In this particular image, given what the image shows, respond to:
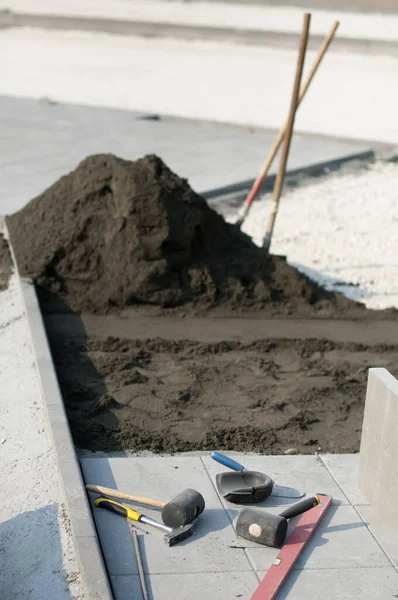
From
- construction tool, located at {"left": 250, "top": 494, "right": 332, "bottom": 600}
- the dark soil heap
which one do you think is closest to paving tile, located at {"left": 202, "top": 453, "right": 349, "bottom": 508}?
construction tool, located at {"left": 250, "top": 494, "right": 332, "bottom": 600}

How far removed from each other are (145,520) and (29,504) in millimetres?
534

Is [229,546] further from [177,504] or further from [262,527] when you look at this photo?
[177,504]

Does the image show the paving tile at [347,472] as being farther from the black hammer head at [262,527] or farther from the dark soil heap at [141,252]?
the dark soil heap at [141,252]

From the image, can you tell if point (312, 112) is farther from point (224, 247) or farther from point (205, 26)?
point (224, 247)

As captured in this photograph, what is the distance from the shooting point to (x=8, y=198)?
8391mm

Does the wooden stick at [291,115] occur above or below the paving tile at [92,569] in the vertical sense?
above

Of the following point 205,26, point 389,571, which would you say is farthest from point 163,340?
point 205,26

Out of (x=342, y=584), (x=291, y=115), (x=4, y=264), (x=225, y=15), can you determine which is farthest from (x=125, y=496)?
(x=225, y=15)

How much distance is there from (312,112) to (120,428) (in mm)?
9538

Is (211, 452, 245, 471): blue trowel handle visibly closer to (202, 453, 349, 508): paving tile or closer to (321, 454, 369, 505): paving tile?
(202, 453, 349, 508): paving tile

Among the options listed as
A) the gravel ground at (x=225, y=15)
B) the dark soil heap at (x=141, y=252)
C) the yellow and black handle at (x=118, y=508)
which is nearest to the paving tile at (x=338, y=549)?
the yellow and black handle at (x=118, y=508)

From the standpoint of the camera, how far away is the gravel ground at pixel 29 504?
3.25 meters

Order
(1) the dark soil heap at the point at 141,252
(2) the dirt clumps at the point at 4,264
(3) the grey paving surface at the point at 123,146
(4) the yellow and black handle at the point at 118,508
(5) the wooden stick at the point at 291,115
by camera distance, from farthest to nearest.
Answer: (3) the grey paving surface at the point at 123,146
(5) the wooden stick at the point at 291,115
(2) the dirt clumps at the point at 4,264
(1) the dark soil heap at the point at 141,252
(4) the yellow and black handle at the point at 118,508

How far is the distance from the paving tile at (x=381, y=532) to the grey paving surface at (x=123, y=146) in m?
5.11
